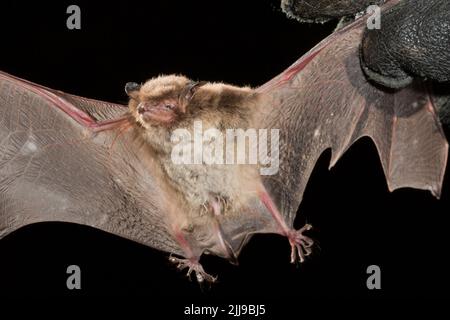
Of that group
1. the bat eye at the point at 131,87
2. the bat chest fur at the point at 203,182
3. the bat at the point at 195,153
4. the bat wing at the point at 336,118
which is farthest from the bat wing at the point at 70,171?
the bat wing at the point at 336,118

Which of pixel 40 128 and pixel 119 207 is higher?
pixel 40 128

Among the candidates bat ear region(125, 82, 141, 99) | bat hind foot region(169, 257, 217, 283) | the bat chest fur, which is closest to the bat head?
bat ear region(125, 82, 141, 99)

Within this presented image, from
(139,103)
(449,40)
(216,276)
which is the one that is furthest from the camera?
→ (216,276)

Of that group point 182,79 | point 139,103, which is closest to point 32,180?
point 139,103

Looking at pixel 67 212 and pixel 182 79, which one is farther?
pixel 67 212

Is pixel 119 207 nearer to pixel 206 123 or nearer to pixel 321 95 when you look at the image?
pixel 206 123

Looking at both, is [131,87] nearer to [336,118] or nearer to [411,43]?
[336,118]

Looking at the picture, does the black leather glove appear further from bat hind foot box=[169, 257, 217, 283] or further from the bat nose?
bat hind foot box=[169, 257, 217, 283]

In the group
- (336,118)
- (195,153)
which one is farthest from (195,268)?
(336,118)
